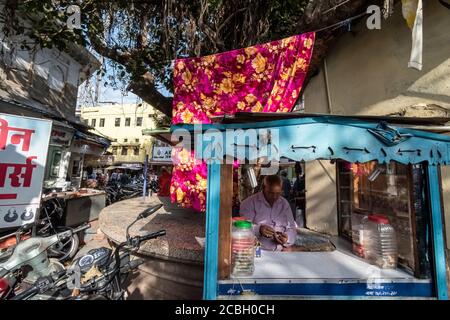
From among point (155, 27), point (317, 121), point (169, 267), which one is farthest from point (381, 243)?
point (155, 27)

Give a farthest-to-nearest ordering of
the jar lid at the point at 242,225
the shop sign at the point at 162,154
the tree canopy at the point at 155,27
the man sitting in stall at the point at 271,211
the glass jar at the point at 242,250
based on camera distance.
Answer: the shop sign at the point at 162,154 < the tree canopy at the point at 155,27 < the man sitting in stall at the point at 271,211 < the jar lid at the point at 242,225 < the glass jar at the point at 242,250

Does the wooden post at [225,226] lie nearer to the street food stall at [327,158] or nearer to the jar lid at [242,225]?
the street food stall at [327,158]

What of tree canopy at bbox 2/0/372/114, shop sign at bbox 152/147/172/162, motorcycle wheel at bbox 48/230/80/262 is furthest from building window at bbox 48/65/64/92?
motorcycle wheel at bbox 48/230/80/262

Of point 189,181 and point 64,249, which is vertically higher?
point 189,181

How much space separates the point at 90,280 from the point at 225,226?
1423 millimetres

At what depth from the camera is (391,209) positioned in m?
3.04

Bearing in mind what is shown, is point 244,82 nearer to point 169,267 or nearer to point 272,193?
point 272,193

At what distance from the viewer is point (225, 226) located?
7.57ft

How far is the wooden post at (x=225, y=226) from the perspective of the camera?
7.47ft

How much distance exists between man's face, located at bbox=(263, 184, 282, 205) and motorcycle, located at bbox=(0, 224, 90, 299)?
9.05 ft

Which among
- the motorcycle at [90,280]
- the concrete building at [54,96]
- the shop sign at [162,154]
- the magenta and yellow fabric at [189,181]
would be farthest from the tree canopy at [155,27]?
the motorcycle at [90,280]

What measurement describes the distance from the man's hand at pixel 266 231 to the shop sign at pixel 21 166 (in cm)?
294

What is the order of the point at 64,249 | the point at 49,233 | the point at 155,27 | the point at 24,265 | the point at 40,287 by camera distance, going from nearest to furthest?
the point at 40,287, the point at 24,265, the point at 155,27, the point at 64,249, the point at 49,233

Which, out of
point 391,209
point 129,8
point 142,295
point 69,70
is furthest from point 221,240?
point 69,70
